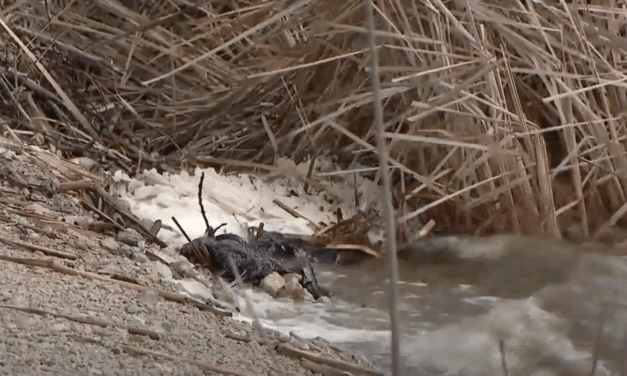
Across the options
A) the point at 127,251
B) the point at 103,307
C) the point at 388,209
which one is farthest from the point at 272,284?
the point at 388,209

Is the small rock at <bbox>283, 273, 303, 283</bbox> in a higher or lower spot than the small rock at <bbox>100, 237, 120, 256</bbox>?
lower

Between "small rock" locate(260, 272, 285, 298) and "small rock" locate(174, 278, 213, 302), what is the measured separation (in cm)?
15

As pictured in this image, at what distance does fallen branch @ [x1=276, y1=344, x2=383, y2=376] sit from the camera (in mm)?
1224

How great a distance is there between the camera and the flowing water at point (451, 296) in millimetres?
1378

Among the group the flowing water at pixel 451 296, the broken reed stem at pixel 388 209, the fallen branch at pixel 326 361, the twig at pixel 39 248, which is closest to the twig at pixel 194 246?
the flowing water at pixel 451 296

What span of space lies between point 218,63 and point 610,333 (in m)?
1.58

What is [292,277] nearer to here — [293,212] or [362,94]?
[293,212]

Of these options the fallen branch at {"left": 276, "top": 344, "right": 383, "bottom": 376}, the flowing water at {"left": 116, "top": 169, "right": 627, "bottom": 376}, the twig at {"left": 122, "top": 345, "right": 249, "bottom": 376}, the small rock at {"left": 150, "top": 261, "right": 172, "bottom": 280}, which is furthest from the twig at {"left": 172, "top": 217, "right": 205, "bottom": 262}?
the twig at {"left": 122, "top": 345, "right": 249, "bottom": 376}

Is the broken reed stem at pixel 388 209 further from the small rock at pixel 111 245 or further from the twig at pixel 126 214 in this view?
the twig at pixel 126 214

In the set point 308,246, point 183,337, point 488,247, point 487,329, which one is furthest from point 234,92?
point 183,337

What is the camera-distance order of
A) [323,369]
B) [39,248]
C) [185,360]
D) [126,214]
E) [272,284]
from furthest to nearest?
[126,214] → [272,284] → [39,248] → [323,369] → [185,360]

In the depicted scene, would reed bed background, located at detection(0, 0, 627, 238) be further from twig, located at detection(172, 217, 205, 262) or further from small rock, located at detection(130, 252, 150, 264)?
small rock, located at detection(130, 252, 150, 264)

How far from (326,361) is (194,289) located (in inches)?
16.0

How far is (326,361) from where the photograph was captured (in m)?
1.23
